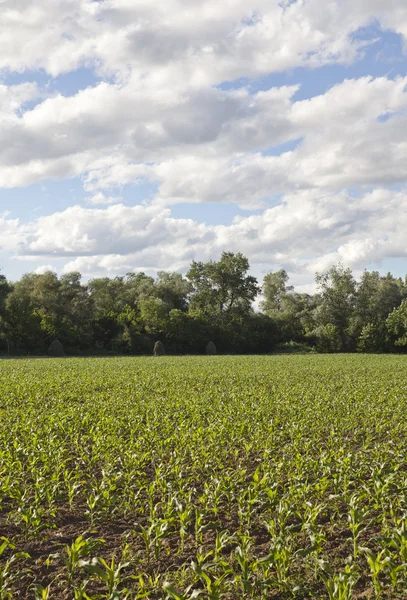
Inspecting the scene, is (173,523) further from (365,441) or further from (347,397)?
(347,397)

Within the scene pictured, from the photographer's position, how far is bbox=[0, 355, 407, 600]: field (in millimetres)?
5285

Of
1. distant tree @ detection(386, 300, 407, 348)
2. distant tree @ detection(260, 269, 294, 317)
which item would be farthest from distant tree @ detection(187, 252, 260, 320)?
distant tree @ detection(260, 269, 294, 317)

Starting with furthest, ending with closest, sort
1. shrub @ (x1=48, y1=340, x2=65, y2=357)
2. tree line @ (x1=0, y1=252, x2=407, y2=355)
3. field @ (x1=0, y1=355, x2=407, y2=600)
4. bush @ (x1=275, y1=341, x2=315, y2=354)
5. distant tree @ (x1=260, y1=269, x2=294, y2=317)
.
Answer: distant tree @ (x1=260, y1=269, x2=294, y2=317) → bush @ (x1=275, y1=341, x2=315, y2=354) → tree line @ (x1=0, y1=252, x2=407, y2=355) → shrub @ (x1=48, y1=340, x2=65, y2=357) → field @ (x1=0, y1=355, x2=407, y2=600)

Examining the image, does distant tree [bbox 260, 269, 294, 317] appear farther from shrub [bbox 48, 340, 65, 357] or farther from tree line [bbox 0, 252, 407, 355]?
shrub [bbox 48, 340, 65, 357]

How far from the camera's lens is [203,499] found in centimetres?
708

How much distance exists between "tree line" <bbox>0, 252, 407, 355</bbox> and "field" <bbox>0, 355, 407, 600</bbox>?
39.4 metres

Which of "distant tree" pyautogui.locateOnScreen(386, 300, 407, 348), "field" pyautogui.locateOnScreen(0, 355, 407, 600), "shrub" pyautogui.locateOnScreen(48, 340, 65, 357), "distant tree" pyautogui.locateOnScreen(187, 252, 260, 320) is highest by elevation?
"distant tree" pyautogui.locateOnScreen(187, 252, 260, 320)

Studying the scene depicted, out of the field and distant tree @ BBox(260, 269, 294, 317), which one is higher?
distant tree @ BBox(260, 269, 294, 317)

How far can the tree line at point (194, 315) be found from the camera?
184 ft

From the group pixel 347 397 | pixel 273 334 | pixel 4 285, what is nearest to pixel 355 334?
pixel 273 334

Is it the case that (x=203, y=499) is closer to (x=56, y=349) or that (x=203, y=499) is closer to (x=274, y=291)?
(x=56, y=349)

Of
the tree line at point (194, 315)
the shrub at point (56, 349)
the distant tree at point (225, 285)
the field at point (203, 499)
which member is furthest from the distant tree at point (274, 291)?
the field at point (203, 499)

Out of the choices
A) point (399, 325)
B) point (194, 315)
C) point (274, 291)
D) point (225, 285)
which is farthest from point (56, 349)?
point (274, 291)

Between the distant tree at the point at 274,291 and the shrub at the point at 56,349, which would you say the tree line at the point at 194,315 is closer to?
the shrub at the point at 56,349
